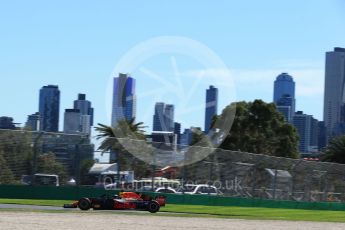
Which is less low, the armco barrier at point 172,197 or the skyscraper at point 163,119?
the skyscraper at point 163,119

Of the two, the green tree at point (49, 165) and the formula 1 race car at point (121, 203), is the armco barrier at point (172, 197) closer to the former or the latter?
the green tree at point (49, 165)

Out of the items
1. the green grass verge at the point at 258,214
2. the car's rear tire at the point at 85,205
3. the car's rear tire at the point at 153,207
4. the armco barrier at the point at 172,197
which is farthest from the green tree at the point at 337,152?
the car's rear tire at the point at 85,205

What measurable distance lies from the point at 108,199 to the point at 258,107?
67.4 metres

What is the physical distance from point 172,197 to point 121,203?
42.7ft

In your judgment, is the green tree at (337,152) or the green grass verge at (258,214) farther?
the green tree at (337,152)

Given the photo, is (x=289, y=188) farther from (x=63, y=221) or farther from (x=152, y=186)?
(x=63, y=221)

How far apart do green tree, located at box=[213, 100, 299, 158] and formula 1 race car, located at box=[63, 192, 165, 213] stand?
62284mm

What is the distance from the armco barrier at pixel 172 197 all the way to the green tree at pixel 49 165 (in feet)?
4.19

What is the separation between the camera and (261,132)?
318 feet

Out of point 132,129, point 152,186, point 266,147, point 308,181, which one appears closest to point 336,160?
point 266,147

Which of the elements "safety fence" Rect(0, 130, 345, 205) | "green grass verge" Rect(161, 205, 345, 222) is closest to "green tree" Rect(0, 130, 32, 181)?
"safety fence" Rect(0, 130, 345, 205)

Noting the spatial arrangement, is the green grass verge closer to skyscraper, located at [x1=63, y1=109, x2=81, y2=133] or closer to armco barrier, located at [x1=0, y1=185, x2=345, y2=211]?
armco barrier, located at [x1=0, y1=185, x2=345, y2=211]

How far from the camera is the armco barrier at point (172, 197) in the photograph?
42.2 metres

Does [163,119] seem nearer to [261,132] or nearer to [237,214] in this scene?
[261,132]
